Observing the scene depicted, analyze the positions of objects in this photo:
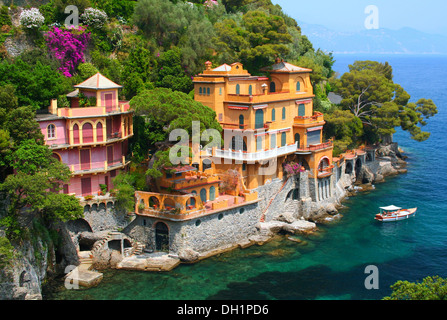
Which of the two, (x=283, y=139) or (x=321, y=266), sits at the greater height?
(x=283, y=139)

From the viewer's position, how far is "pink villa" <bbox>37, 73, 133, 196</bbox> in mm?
42531

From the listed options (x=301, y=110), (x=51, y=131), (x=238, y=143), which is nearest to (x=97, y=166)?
(x=51, y=131)

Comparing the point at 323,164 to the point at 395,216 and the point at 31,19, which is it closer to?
the point at 395,216

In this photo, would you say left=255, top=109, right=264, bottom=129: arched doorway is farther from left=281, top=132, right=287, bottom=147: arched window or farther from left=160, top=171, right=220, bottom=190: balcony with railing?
left=160, top=171, right=220, bottom=190: balcony with railing

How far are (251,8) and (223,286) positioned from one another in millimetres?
51856

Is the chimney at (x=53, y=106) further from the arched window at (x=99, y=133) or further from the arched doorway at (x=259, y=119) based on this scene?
the arched doorway at (x=259, y=119)

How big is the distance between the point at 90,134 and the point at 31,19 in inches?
674

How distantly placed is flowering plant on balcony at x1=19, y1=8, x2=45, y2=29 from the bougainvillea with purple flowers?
4.39 feet

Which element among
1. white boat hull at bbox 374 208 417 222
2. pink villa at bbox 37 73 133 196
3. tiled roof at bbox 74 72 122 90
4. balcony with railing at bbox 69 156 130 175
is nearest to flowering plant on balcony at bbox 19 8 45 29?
pink villa at bbox 37 73 133 196

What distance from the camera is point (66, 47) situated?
53844 millimetres

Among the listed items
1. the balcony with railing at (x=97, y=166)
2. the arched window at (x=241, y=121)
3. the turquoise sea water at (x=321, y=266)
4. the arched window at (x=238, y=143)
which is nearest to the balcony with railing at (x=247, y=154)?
the arched window at (x=238, y=143)

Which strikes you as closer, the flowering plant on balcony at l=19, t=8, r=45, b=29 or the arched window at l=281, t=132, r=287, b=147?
the arched window at l=281, t=132, r=287, b=147

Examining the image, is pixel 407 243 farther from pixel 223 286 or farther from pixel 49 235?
pixel 49 235
